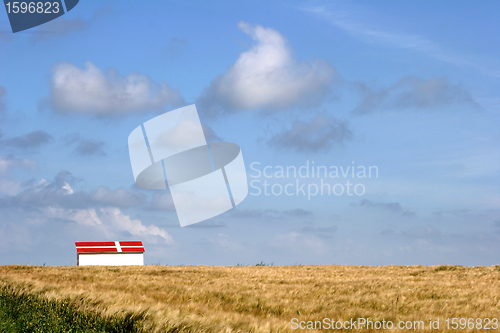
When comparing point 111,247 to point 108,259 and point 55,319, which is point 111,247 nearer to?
point 108,259

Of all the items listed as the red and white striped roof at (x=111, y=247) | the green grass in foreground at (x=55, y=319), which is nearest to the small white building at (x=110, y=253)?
the red and white striped roof at (x=111, y=247)

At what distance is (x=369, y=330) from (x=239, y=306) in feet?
14.0

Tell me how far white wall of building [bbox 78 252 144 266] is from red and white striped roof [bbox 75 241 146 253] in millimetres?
324

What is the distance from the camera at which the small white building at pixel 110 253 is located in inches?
1612

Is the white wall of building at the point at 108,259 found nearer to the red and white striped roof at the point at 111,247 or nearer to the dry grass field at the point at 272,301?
the red and white striped roof at the point at 111,247

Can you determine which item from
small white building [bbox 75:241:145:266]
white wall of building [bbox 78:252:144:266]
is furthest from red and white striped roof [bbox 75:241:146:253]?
white wall of building [bbox 78:252:144:266]

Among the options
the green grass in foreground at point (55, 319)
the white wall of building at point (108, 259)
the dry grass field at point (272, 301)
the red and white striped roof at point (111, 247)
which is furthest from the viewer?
the red and white striped roof at point (111, 247)

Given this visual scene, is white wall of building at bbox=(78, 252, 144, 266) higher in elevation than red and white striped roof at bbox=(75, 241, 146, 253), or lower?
→ lower

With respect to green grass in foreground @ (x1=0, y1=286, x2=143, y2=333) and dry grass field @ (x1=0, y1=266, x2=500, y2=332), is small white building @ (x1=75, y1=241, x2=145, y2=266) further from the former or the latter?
green grass in foreground @ (x1=0, y1=286, x2=143, y2=333)

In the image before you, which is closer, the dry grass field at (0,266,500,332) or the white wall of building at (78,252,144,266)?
the dry grass field at (0,266,500,332)

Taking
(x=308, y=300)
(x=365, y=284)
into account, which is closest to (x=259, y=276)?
(x=365, y=284)

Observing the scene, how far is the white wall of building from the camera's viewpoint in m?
40.9

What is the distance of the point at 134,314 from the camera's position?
33.0 feet

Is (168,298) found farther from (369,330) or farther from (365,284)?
(365,284)
